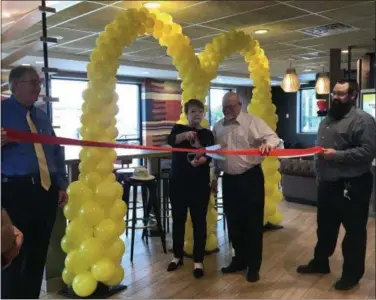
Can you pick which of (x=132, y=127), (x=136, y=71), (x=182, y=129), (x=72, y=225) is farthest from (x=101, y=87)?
(x=132, y=127)

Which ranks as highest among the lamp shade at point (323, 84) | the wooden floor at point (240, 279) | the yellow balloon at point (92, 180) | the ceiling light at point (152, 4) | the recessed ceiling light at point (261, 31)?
the recessed ceiling light at point (261, 31)

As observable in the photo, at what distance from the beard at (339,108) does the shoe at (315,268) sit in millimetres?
1198

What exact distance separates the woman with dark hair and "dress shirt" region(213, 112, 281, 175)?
0.52ft

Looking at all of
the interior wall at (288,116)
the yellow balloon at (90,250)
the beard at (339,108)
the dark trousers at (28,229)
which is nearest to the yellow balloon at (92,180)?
the yellow balloon at (90,250)

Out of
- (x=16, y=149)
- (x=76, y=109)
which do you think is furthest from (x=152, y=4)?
(x=76, y=109)

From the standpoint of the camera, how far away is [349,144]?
9.28ft

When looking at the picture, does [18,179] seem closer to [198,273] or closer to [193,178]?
[193,178]

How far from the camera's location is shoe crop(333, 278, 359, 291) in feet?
9.67

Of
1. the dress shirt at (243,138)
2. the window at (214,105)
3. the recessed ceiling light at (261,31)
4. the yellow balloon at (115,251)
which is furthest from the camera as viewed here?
the window at (214,105)

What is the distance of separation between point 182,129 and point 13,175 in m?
1.45

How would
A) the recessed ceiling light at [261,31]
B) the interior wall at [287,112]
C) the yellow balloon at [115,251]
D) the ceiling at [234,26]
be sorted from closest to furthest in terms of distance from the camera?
the yellow balloon at [115,251]
the ceiling at [234,26]
the recessed ceiling light at [261,31]
the interior wall at [287,112]

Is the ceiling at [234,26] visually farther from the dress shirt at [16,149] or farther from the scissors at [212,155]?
the dress shirt at [16,149]

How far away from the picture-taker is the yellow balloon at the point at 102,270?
8.98ft

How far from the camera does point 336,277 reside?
3.18 meters
